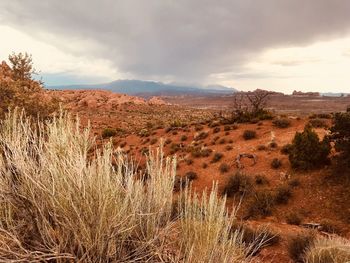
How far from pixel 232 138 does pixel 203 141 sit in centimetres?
246

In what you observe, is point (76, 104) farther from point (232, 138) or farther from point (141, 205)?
point (141, 205)

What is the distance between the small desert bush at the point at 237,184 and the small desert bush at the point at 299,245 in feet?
21.9

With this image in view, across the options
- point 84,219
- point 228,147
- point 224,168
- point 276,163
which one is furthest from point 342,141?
point 84,219

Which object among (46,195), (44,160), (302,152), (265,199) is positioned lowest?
(265,199)

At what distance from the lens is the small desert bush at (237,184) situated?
1402cm

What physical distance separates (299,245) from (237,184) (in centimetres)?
736

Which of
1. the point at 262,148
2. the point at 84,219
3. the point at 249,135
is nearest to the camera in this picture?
the point at 84,219

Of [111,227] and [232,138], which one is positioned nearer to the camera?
[111,227]

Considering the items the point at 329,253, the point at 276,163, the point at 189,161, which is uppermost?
the point at 329,253

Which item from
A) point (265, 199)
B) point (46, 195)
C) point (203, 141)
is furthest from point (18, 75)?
point (46, 195)

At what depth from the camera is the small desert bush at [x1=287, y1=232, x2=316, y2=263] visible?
673 centimetres

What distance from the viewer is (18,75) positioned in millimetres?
17750

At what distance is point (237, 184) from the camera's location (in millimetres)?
14305

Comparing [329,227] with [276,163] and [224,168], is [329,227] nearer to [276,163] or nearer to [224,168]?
[276,163]
